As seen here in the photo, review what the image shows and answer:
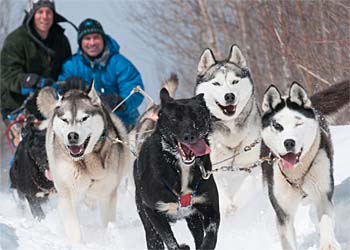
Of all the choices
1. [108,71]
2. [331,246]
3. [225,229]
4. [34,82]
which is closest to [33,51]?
[34,82]

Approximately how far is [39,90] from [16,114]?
887 mm

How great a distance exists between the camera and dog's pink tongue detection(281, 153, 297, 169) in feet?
13.2

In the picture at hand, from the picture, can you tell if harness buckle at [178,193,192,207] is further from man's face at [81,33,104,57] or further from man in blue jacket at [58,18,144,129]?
man's face at [81,33,104,57]

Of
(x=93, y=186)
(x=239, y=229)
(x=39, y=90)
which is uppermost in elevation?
(x=39, y=90)

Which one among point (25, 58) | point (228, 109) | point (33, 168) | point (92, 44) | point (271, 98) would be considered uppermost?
point (92, 44)

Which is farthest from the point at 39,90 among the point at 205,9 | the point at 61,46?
the point at 205,9

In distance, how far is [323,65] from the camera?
10148mm

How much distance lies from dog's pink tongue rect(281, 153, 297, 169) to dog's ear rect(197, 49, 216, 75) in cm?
170

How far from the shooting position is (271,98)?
14.0 feet

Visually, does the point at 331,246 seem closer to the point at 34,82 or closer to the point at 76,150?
the point at 76,150

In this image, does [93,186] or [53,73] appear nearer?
[93,186]

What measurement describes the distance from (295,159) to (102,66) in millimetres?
2812

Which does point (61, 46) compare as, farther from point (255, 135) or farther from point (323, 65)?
point (323, 65)

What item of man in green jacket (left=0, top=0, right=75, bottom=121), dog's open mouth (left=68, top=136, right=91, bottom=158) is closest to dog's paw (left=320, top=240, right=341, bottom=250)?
dog's open mouth (left=68, top=136, right=91, bottom=158)
